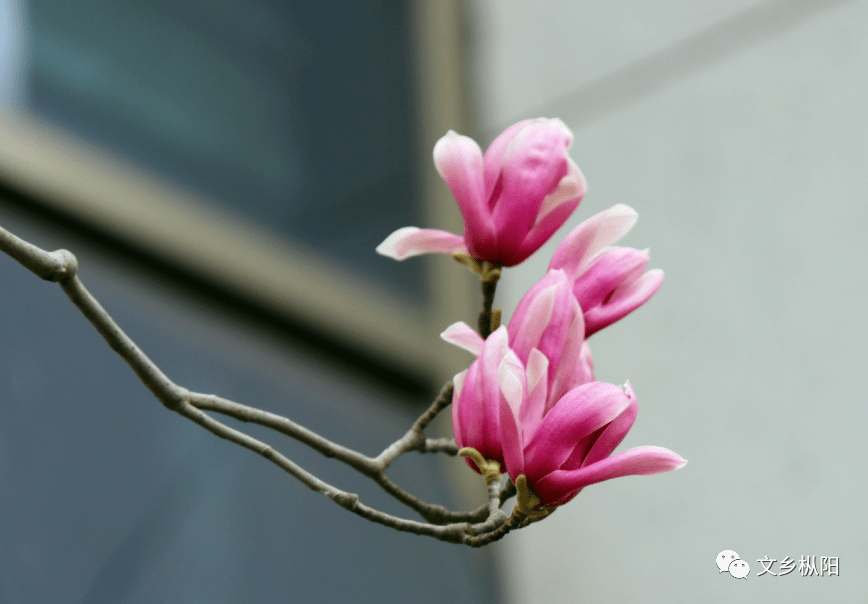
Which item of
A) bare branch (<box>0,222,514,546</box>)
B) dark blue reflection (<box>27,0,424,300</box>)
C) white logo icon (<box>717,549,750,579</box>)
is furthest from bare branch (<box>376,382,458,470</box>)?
dark blue reflection (<box>27,0,424,300</box>)

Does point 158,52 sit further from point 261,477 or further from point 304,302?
point 261,477

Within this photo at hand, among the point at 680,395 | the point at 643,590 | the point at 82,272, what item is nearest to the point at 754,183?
the point at 680,395

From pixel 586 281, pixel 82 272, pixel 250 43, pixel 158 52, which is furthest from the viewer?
pixel 250 43

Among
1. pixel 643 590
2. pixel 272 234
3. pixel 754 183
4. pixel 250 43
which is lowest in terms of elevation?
pixel 643 590

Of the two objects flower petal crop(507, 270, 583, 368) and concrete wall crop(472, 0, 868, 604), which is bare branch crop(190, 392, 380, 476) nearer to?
flower petal crop(507, 270, 583, 368)

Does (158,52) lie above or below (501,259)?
above

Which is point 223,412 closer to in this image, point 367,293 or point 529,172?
point 529,172
